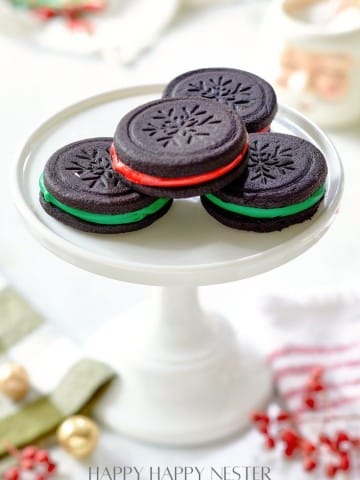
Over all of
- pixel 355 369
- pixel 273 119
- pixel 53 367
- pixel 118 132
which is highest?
pixel 118 132

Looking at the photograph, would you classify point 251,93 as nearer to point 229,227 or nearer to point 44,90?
point 229,227

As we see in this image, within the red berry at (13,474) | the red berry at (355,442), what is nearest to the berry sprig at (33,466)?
the red berry at (13,474)

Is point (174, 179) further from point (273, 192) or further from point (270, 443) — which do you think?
point (270, 443)

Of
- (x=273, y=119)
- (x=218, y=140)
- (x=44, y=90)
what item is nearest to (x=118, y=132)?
(x=218, y=140)

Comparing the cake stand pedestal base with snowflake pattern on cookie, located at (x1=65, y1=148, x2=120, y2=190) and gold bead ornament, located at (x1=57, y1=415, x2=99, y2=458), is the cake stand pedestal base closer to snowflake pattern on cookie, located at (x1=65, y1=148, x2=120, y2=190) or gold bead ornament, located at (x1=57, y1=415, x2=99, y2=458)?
gold bead ornament, located at (x1=57, y1=415, x2=99, y2=458)

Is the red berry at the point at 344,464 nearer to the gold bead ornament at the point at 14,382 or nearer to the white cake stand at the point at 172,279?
the white cake stand at the point at 172,279

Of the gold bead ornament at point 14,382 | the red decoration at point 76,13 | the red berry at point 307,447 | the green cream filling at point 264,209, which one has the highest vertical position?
the green cream filling at point 264,209

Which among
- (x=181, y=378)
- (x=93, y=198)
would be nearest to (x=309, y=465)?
(x=181, y=378)
